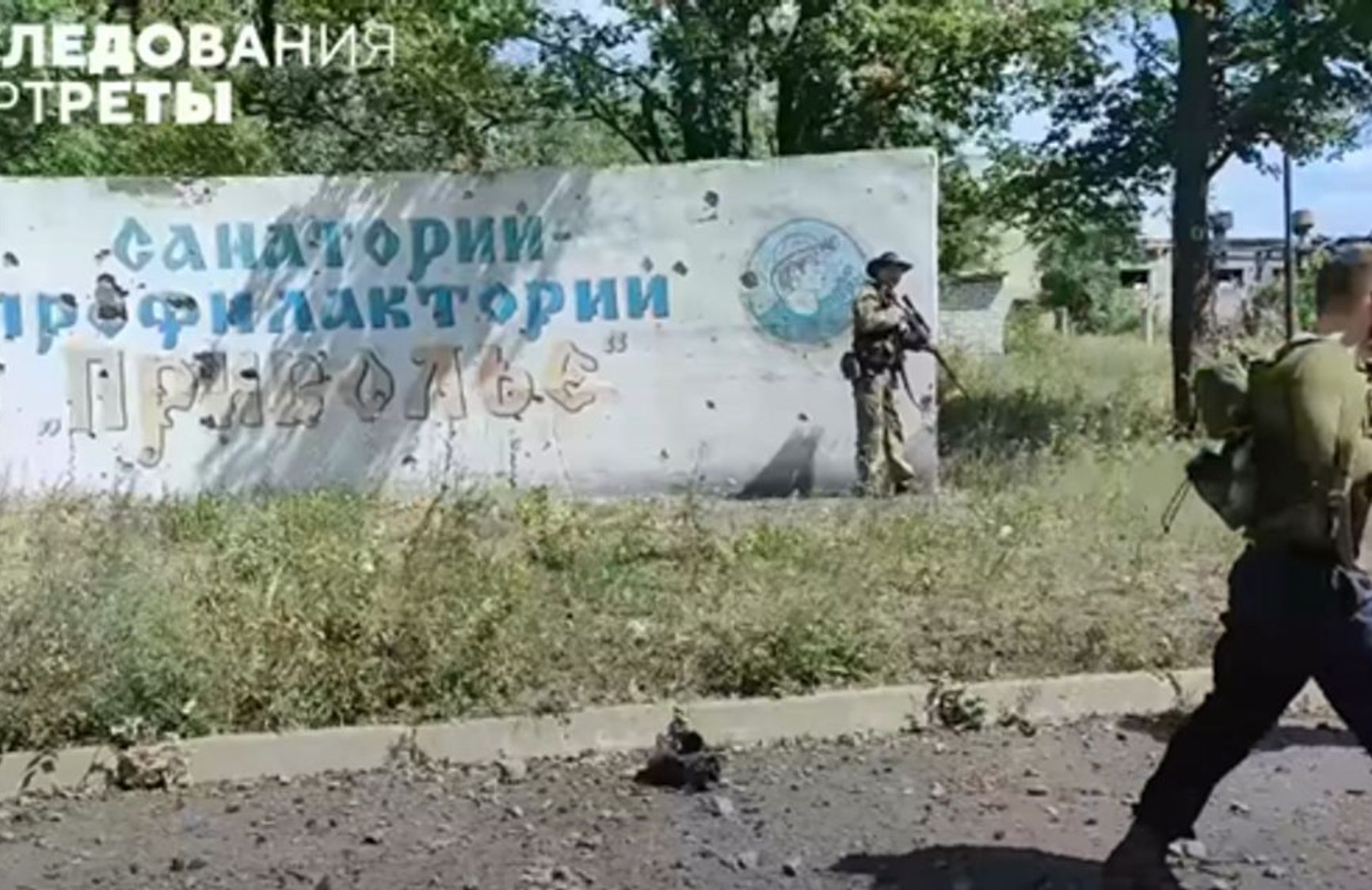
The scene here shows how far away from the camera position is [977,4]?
1452 centimetres

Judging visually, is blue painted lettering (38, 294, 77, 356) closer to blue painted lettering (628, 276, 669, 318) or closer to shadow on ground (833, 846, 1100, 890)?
blue painted lettering (628, 276, 669, 318)

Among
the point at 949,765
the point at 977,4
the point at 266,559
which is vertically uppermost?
the point at 977,4

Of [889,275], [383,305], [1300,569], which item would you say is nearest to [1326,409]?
[1300,569]

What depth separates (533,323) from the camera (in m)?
11.4

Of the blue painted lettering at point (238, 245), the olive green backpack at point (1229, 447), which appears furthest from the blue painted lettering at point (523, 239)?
the olive green backpack at point (1229, 447)

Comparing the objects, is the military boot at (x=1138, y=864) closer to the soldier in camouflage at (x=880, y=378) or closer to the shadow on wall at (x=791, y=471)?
the soldier in camouflage at (x=880, y=378)

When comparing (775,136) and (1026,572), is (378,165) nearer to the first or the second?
(775,136)

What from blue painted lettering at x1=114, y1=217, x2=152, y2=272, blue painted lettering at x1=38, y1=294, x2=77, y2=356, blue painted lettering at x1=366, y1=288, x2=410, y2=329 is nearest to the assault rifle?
blue painted lettering at x1=366, y1=288, x2=410, y2=329

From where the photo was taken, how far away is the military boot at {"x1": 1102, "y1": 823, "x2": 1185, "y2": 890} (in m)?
4.39

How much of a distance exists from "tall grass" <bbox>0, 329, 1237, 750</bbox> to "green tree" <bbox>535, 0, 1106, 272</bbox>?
566cm

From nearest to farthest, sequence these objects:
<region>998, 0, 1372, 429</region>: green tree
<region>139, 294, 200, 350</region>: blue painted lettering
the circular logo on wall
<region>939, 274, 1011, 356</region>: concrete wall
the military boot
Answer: the military boot → <region>139, 294, 200, 350</region>: blue painted lettering → the circular logo on wall → <region>998, 0, 1372, 429</region>: green tree → <region>939, 274, 1011, 356</region>: concrete wall

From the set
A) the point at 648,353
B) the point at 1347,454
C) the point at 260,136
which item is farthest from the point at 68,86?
the point at 1347,454

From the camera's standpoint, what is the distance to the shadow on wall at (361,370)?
1115 cm

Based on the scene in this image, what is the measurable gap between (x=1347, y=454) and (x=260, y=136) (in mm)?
15091
